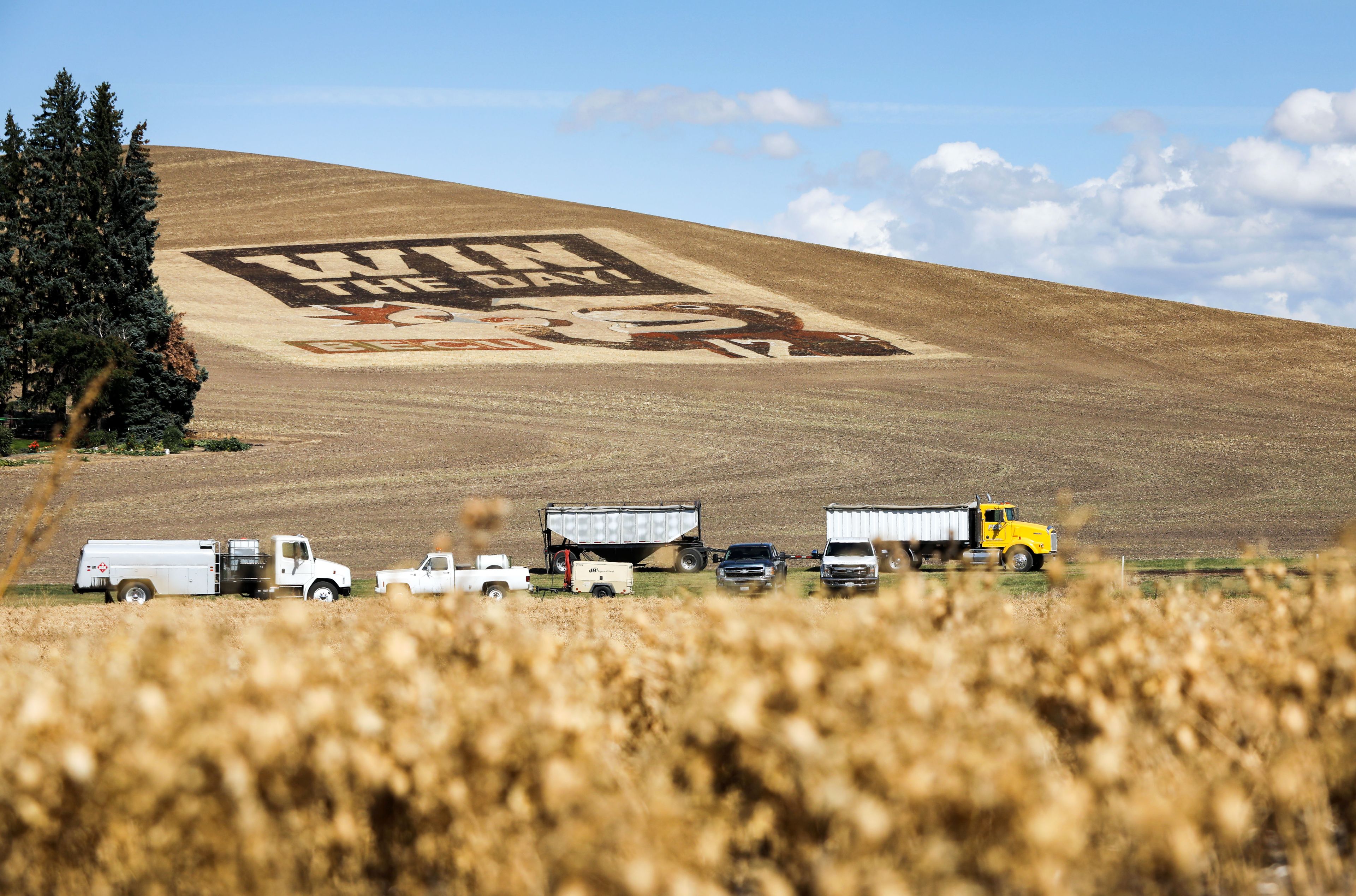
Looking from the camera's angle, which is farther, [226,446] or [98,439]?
[98,439]

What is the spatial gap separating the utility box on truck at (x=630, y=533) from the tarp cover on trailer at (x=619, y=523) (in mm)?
12

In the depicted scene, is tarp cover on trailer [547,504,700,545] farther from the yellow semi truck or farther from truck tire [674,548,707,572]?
the yellow semi truck

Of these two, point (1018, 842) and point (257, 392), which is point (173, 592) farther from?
point (257, 392)

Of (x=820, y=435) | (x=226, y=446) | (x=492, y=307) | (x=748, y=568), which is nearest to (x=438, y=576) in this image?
(x=748, y=568)

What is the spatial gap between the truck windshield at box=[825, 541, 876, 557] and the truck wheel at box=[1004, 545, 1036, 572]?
8150mm

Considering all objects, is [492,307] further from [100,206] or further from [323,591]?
[323,591]

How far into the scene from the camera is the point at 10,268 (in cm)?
6003

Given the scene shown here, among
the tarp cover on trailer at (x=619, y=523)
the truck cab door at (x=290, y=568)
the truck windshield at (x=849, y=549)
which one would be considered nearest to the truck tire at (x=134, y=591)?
the truck cab door at (x=290, y=568)

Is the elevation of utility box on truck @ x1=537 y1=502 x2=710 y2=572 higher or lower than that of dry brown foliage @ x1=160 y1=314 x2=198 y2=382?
lower

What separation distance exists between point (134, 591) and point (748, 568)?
53.5 feet

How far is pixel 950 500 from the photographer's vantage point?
167 feet

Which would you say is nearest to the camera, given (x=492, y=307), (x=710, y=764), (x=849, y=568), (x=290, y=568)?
(x=710, y=764)

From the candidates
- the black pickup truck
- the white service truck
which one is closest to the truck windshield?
the black pickup truck

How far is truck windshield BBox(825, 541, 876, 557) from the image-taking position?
110ft
